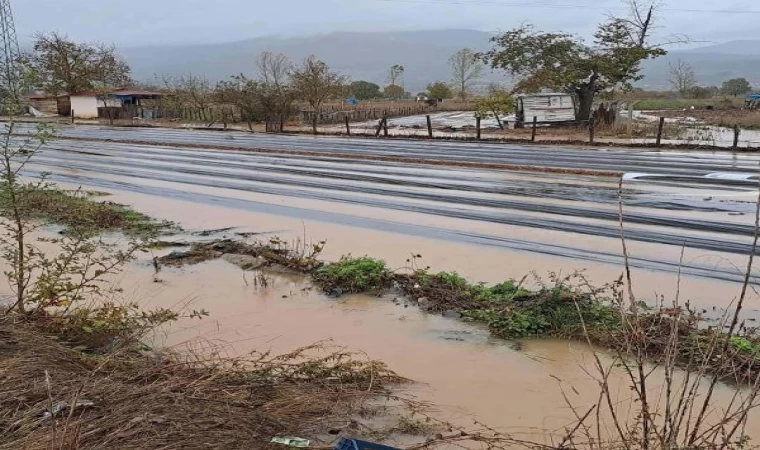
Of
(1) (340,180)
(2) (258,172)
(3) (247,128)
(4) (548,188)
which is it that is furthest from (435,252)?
(3) (247,128)

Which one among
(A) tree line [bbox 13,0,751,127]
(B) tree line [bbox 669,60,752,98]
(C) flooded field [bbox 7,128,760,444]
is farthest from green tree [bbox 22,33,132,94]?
(B) tree line [bbox 669,60,752,98]

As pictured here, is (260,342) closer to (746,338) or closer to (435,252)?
(435,252)

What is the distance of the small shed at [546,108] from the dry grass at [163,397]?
30.8 metres

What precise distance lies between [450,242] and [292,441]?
5.99 m

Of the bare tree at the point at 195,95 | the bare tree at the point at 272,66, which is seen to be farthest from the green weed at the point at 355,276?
the bare tree at the point at 272,66

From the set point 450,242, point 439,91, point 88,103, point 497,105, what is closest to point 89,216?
point 450,242

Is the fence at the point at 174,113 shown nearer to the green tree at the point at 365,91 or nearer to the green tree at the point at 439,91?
the green tree at the point at 439,91

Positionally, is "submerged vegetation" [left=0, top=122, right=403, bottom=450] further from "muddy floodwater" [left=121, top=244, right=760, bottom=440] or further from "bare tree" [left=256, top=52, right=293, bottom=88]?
"bare tree" [left=256, top=52, right=293, bottom=88]

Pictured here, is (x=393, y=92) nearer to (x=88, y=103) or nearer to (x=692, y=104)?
(x=692, y=104)

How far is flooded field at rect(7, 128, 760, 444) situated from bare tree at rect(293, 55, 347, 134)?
69.3ft

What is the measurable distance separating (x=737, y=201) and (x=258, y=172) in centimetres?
1114

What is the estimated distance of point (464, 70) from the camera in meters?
69.2

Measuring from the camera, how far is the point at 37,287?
19.9ft

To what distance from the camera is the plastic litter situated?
12.4ft
